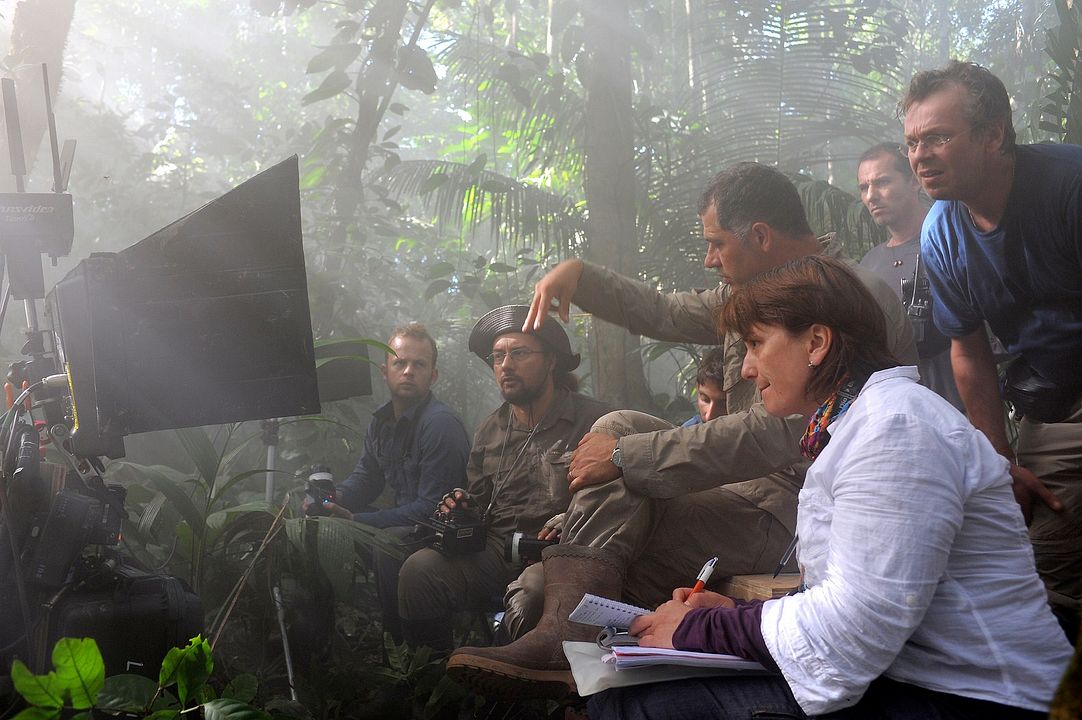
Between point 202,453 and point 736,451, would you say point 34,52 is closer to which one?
point 202,453

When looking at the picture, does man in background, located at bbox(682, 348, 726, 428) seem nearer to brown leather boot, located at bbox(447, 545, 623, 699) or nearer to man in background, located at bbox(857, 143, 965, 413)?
man in background, located at bbox(857, 143, 965, 413)

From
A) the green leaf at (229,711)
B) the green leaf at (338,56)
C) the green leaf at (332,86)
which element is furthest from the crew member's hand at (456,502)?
the green leaf at (338,56)

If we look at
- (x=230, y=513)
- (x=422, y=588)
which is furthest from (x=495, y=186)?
(x=230, y=513)

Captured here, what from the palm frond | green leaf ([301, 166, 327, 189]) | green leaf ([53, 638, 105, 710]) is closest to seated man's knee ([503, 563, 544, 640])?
green leaf ([53, 638, 105, 710])

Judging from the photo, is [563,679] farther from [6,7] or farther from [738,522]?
[6,7]

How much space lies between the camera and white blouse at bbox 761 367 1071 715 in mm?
1426

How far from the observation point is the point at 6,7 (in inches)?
216

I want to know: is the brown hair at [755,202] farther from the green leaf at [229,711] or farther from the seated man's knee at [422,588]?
the green leaf at [229,711]

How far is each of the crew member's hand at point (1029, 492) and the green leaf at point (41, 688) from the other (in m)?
2.28

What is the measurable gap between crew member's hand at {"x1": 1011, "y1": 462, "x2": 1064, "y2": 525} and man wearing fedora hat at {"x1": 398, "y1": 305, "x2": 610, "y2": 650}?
5.27 ft

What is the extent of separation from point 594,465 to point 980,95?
4.76 feet

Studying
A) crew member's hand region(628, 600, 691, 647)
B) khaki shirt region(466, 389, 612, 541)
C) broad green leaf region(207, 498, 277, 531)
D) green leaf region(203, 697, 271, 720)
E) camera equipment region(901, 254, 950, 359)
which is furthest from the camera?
khaki shirt region(466, 389, 612, 541)

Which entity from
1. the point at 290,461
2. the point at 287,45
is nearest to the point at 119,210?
the point at 290,461

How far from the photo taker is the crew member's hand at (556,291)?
292 cm
